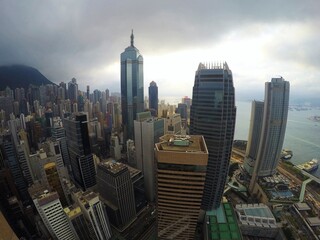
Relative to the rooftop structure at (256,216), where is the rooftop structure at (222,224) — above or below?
above

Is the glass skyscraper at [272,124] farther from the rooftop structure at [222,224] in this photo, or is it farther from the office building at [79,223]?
the office building at [79,223]

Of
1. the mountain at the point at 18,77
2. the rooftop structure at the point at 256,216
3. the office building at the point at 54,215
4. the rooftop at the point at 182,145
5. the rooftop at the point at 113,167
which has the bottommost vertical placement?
the rooftop structure at the point at 256,216

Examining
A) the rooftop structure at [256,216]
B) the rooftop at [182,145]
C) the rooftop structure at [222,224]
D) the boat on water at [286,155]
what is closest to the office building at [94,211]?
the rooftop at [182,145]

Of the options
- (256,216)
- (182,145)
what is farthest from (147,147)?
(256,216)

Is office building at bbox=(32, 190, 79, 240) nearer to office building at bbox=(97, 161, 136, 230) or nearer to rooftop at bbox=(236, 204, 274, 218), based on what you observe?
office building at bbox=(97, 161, 136, 230)

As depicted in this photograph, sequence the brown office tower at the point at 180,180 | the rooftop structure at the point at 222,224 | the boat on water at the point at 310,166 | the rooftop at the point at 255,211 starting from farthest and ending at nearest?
the boat on water at the point at 310,166, the rooftop at the point at 255,211, the rooftop structure at the point at 222,224, the brown office tower at the point at 180,180

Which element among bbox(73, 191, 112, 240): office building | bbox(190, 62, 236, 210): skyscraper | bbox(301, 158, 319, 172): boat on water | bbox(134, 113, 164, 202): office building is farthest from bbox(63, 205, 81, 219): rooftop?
bbox(301, 158, 319, 172): boat on water

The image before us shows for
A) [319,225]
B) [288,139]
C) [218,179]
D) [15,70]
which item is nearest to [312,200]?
[319,225]
